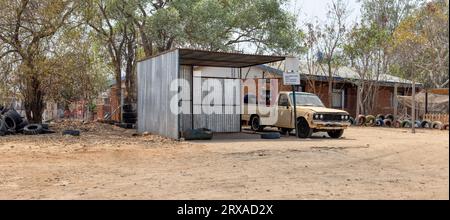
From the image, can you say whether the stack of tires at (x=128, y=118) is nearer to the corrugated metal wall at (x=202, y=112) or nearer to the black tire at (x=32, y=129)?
the corrugated metal wall at (x=202, y=112)

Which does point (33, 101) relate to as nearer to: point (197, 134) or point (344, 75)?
point (197, 134)

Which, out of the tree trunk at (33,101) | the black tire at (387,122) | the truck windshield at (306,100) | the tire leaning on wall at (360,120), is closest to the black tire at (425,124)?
the black tire at (387,122)

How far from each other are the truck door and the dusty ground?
13.9ft

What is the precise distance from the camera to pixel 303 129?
1720cm

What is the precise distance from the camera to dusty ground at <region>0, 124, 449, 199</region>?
20.8 ft

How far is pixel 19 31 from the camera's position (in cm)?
1958

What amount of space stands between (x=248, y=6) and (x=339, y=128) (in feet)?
29.2

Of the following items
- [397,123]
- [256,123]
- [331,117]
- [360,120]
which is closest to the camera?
[331,117]

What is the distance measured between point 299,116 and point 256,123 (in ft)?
9.41

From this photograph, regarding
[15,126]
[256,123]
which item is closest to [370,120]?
[256,123]

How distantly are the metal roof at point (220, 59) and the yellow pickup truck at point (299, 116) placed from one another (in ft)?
5.32

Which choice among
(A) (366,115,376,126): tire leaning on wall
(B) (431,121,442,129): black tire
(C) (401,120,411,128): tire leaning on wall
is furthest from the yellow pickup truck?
(A) (366,115,376,126): tire leaning on wall

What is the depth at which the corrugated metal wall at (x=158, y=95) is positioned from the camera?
50.6 ft

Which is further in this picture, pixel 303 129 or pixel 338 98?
pixel 338 98
